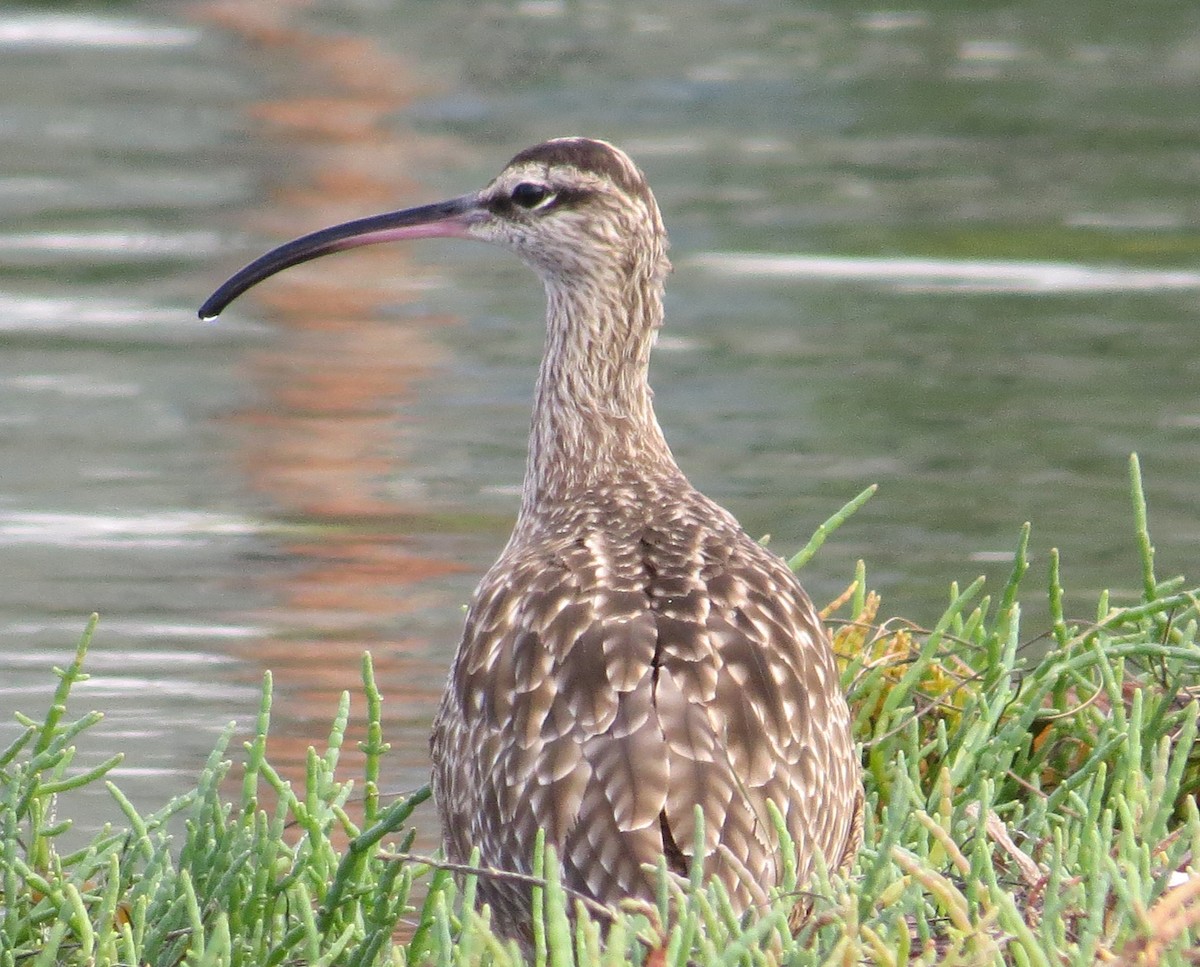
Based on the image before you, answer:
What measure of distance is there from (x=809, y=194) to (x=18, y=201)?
19.5 ft

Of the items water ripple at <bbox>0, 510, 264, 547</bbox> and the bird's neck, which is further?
water ripple at <bbox>0, 510, 264, 547</bbox>

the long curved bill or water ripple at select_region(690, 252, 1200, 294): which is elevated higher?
the long curved bill

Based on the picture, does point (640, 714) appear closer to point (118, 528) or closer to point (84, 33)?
point (118, 528)

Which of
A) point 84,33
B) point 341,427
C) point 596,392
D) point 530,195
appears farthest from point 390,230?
point 84,33

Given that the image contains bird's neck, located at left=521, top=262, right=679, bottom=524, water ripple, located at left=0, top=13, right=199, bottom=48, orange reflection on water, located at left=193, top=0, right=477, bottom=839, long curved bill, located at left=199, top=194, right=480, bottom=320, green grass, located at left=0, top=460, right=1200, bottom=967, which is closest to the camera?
green grass, located at left=0, top=460, right=1200, bottom=967

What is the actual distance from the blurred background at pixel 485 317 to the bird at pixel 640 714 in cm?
253

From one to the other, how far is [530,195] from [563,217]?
0.11 metres

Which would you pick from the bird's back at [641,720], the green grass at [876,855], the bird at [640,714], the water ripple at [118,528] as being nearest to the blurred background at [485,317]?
the water ripple at [118,528]

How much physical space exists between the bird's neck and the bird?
0.20m

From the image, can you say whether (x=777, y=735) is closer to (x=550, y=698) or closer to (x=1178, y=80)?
(x=550, y=698)

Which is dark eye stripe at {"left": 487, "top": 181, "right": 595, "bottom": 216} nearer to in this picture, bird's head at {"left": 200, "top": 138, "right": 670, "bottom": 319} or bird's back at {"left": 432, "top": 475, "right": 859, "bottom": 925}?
bird's head at {"left": 200, "top": 138, "right": 670, "bottom": 319}

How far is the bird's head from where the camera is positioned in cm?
734

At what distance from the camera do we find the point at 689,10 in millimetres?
28750

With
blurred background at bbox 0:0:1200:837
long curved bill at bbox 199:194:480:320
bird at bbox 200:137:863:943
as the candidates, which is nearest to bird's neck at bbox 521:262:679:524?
bird at bbox 200:137:863:943
